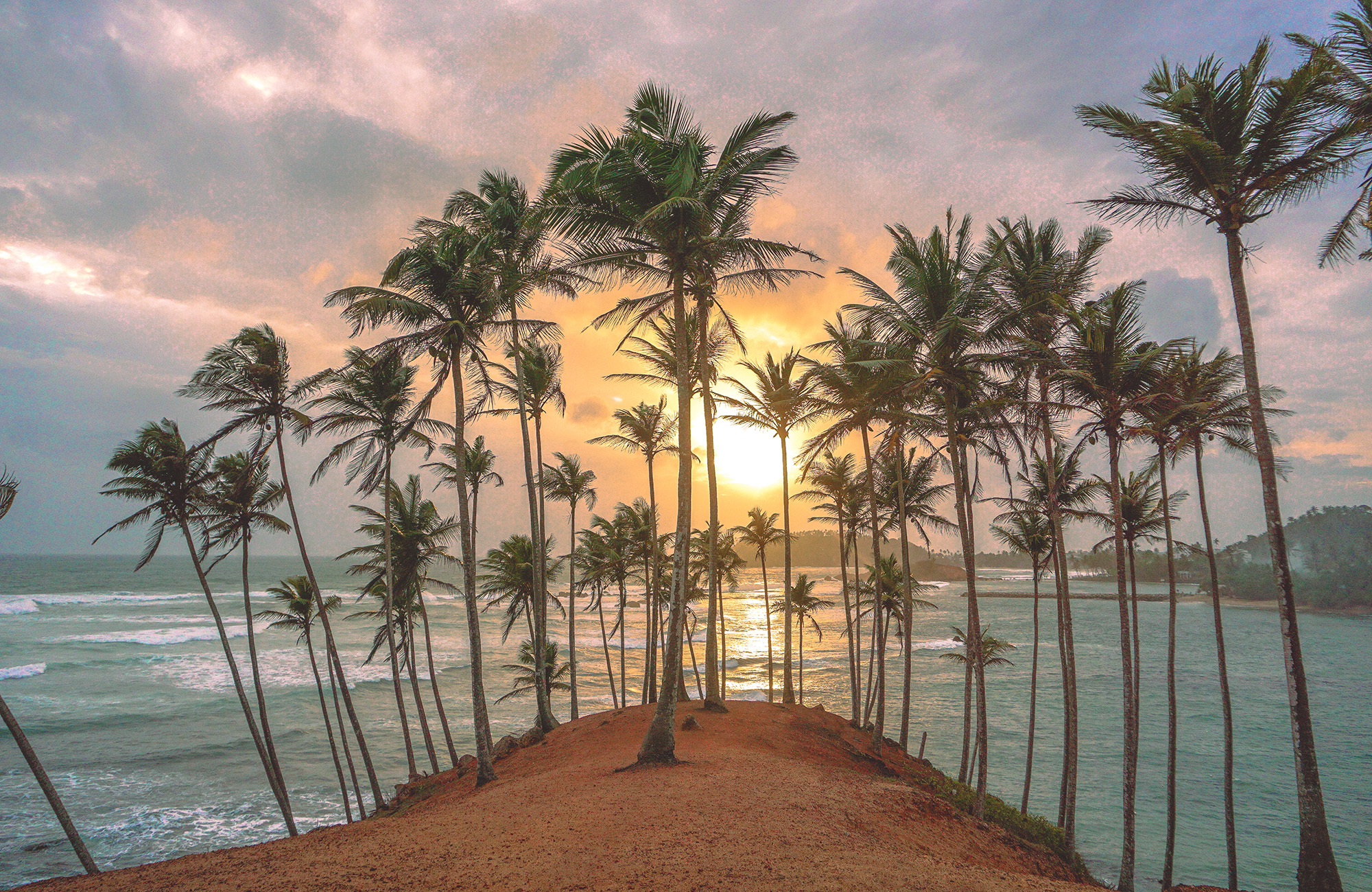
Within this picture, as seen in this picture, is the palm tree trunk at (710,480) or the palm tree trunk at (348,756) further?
the palm tree trunk at (348,756)

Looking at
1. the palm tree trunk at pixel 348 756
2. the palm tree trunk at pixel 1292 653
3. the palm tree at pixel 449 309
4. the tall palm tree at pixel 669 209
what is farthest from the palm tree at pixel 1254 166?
the palm tree trunk at pixel 348 756

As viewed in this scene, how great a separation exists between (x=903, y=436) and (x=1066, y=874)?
993cm

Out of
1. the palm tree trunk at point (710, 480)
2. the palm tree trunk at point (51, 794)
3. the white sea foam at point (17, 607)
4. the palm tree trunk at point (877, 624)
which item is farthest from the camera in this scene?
the white sea foam at point (17, 607)

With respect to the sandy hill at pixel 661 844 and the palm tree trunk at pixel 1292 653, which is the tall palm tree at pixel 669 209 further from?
the palm tree trunk at pixel 1292 653

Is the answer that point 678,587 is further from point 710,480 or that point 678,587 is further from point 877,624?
point 877,624

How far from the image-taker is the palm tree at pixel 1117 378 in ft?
36.0

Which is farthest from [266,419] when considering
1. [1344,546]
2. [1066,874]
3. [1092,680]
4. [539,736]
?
[1344,546]

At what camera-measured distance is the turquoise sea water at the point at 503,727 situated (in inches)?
695

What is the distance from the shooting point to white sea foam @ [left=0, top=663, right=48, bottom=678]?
3625 centimetres

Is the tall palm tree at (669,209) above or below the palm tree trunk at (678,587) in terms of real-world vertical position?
above

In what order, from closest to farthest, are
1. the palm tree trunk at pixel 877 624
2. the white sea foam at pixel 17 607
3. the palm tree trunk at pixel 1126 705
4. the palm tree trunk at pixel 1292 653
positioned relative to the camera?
1. the palm tree trunk at pixel 1292 653
2. the palm tree trunk at pixel 1126 705
3. the palm tree trunk at pixel 877 624
4. the white sea foam at pixel 17 607

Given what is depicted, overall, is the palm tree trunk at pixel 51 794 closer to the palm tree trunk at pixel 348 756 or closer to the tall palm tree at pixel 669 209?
the palm tree trunk at pixel 348 756

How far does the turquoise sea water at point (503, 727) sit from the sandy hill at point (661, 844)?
11.8 meters

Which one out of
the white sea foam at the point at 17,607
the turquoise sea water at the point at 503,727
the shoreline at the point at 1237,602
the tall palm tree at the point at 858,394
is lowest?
the shoreline at the point at 1237,602
